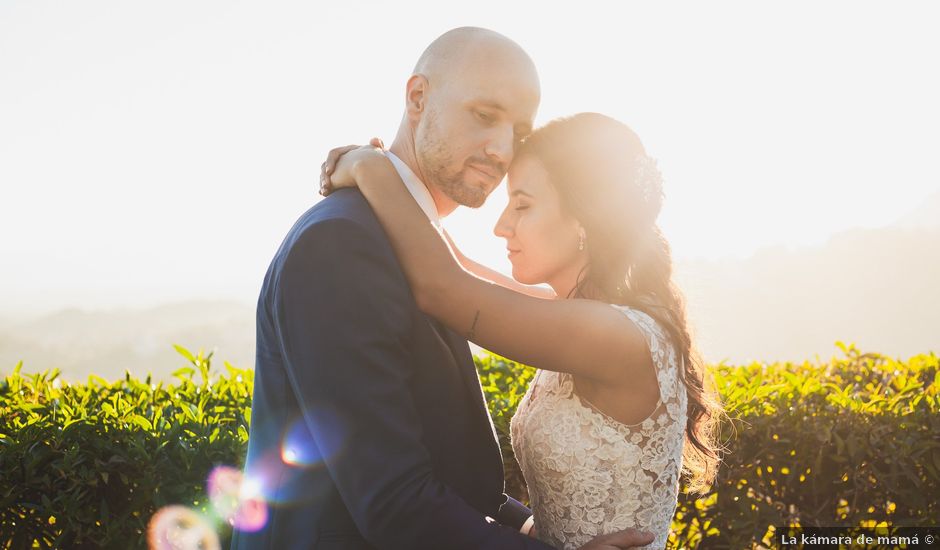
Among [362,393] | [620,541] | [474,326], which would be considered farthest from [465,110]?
[620,541]

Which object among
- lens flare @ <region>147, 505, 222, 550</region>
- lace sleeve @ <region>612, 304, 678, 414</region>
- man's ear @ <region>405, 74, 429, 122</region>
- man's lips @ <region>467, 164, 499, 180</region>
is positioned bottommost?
lens flare @ <region>147, 505, 222, 550</region>

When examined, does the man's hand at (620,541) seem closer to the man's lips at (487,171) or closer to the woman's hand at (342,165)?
the man's lips at (487,171)

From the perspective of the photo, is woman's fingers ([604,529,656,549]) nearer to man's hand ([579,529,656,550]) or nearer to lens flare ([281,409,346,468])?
man's hand ([579,529,656,550])

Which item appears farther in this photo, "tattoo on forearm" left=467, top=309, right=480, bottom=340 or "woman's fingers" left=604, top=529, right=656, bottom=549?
"woman's fingers" left=604, top=529, right=656, bottom=549

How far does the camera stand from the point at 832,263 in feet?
99.2

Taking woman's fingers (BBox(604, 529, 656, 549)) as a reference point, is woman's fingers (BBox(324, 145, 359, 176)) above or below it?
above

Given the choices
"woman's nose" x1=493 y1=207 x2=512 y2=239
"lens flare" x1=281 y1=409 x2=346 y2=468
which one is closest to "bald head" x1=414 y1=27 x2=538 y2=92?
"woman's nose" x1=493 y1=207 x2=512 y2=239

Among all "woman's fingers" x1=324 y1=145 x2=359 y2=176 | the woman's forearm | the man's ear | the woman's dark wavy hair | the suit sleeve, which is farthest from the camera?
the woman's dark wavy hair

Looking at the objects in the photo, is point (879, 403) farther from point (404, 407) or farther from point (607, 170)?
point (404, 407)

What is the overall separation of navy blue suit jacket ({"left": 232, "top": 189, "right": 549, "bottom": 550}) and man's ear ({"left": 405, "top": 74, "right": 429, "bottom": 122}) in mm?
765

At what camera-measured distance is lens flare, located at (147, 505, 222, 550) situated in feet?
11.8

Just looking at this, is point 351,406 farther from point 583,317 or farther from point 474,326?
point 583,317

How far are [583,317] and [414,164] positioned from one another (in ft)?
3.34

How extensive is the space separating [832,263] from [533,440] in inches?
1206
